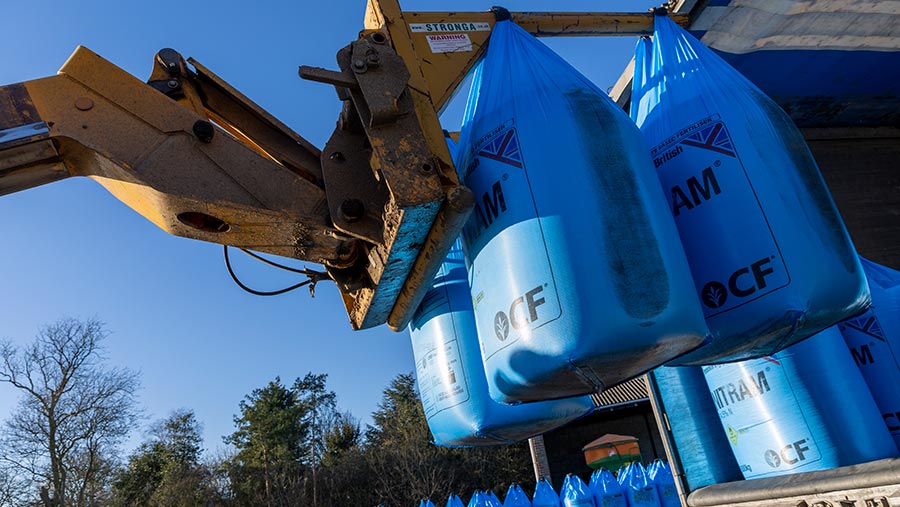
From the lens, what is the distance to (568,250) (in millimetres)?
1936

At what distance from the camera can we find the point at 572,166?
2.10 meters

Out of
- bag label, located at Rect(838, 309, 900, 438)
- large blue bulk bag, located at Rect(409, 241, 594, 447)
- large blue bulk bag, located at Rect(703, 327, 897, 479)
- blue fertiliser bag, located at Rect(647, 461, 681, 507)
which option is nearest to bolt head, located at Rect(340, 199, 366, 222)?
large blue bulk bag, located at Rect(409, 241, 594, 447)

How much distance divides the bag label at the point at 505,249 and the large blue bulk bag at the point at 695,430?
198 centimetres

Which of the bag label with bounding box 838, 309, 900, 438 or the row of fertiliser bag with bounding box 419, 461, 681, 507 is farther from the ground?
the bag label with bounding box 838, 309, 900, 438

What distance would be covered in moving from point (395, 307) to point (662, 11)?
95.2 inches

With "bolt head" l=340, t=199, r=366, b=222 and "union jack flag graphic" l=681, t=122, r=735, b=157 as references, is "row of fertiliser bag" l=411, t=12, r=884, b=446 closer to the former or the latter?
"union jack flag graphic" l=681, t=122, r=735, b=157

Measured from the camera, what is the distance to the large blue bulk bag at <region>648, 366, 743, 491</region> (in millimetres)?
3402

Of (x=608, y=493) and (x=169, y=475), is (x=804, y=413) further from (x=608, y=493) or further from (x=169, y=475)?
(x=169, y=475)

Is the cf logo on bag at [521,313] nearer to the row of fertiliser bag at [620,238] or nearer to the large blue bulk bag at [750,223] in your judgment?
the row of fertiliser bag at [620,238]

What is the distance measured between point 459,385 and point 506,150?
4.14ft

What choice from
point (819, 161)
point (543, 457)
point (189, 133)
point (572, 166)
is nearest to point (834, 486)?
point (572, 166)

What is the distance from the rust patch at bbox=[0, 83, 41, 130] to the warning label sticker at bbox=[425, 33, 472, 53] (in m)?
1.65

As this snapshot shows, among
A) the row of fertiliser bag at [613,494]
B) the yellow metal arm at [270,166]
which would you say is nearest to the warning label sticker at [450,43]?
the yellow metal arm at [270,166]

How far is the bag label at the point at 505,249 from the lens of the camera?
1.96 metres
